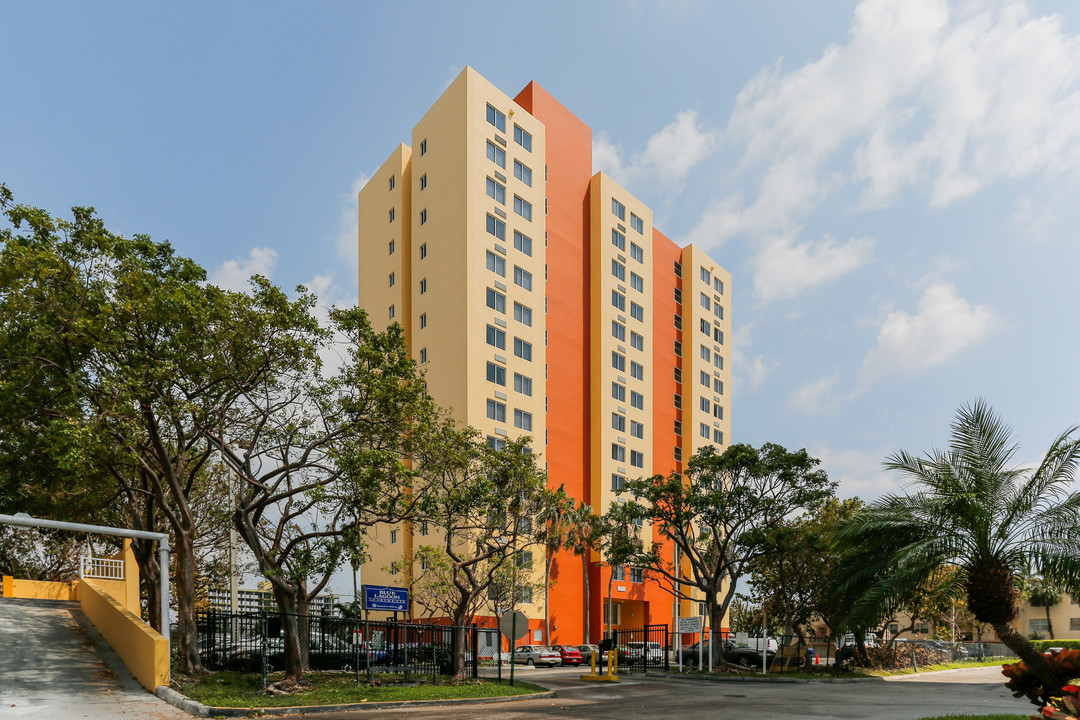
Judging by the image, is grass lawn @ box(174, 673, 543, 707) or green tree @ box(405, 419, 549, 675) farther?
green tree @ box(405, 419, 549, 675)

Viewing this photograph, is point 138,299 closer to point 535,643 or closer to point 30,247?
point 30,247

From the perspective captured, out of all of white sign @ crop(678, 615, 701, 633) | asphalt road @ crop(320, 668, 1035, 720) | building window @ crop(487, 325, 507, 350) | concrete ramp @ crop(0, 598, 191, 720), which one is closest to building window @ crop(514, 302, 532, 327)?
building window @ crop(487, 325, 507, 350)

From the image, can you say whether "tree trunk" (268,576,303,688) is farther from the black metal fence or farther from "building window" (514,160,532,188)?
"building window" (514,160,532,188)

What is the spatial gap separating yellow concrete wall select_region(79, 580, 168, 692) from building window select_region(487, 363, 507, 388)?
29.1 m

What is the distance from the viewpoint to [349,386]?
24312 millimetres

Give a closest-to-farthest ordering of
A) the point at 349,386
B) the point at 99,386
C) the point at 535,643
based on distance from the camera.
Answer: the point at 99,386 < the point at 349,386 < the point at 535,643

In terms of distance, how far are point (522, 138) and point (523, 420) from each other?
2174 cm

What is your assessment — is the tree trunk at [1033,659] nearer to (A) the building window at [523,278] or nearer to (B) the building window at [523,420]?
(B) the building window at [523,420]

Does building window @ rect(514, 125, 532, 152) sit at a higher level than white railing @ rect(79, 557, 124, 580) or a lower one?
higher

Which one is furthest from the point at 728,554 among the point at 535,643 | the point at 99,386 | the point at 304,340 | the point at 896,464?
the point at 99,386

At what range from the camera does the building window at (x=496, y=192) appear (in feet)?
185

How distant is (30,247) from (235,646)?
523 inches

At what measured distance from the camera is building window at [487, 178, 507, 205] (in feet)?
185

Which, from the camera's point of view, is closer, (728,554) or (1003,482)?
(1003,482)
